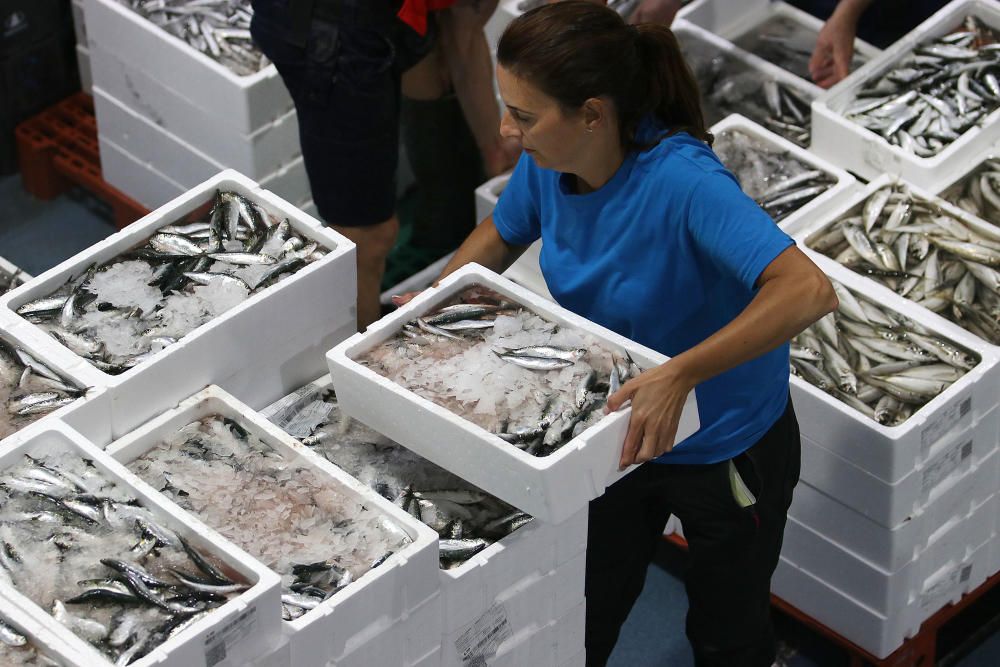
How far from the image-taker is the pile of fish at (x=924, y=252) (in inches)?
198

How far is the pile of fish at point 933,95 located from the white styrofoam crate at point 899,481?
1166 mm

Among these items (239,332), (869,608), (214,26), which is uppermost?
(239,332)

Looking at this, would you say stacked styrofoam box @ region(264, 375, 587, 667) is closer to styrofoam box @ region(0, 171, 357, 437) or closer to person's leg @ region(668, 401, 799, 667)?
styrofoam box @ region(0, 171, 357, 437)

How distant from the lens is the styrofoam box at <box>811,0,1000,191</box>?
5.43m

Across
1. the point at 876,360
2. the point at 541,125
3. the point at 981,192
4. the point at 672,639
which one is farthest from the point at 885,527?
the point at 541,125

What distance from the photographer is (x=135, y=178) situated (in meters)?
6.40

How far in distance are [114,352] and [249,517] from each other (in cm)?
54

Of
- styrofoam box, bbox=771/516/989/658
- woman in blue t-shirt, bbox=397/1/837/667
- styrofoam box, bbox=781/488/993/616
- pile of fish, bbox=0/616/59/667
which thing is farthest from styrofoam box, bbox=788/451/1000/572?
pile of fish, bbox=0/616/59/667

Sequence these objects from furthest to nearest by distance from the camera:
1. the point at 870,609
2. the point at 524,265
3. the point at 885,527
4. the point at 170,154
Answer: the point at 170,154
the point at 524,265
the point at 870,609
the point at 885,527

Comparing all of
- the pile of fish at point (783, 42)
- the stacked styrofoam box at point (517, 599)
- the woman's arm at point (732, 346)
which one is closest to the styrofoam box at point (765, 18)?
the pile of fish at point (783, 42)

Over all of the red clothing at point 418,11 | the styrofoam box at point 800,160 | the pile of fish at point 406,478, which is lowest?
the styrofoam box at point 800,160

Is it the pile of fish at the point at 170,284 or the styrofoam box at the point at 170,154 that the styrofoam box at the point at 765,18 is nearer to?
the styrofoam box at the point at 170,154

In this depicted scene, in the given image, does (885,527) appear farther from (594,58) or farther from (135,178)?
(135,178)

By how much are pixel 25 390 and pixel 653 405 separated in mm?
1375
